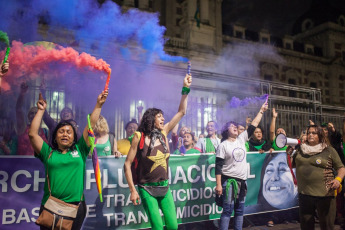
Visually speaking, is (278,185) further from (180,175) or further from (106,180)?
(106,180)

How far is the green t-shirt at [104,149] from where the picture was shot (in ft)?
15.8

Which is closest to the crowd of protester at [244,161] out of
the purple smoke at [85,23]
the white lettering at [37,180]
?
the white lettering at [37,180]

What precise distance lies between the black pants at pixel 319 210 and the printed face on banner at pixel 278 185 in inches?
64.9

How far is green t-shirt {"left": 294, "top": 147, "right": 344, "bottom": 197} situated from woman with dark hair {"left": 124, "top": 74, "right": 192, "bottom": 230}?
1915 mm

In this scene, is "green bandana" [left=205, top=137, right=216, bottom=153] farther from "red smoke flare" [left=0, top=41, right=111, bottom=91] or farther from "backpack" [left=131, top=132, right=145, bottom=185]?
"red smoke flare" [left=0, top=41, right=111, bottom=91]

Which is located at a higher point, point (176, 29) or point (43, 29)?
point (176, 29)

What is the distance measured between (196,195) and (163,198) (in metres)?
1.79

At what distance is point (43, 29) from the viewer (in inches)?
383

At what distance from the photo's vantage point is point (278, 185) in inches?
237

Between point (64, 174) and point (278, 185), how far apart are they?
4480 millimetres

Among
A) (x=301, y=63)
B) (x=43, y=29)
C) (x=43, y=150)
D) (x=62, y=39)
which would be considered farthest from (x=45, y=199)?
(x=301, y=63)

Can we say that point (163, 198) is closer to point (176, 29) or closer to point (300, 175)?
point (300, 175)

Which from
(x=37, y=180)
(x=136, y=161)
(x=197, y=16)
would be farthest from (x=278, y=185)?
(x=197, y=16)

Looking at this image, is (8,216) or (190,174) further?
(190,174)
